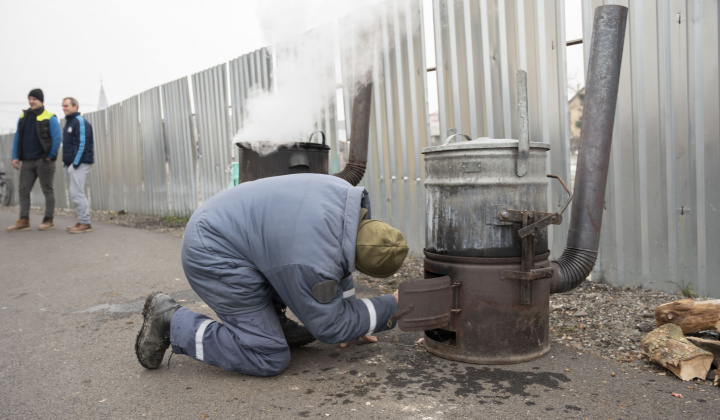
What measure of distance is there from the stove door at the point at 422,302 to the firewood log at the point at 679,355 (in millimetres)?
1129

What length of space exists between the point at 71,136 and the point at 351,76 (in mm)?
4644

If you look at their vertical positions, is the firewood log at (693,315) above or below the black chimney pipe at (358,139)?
below

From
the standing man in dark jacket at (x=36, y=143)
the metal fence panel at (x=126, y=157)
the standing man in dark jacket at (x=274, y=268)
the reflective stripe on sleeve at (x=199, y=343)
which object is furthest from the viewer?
the metal fence panel at (x=126, y=157)

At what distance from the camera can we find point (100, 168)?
13.2m

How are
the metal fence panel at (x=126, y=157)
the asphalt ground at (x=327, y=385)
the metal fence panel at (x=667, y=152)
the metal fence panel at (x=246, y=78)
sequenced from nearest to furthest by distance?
the asphalt ground at (x=327, y=385) → the metal fence panel at (x=667, y=152) → the metal fence panel at (x=246, y=78) → the metal fence panel at (x=126, y=157)

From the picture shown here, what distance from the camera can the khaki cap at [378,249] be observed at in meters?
2.77

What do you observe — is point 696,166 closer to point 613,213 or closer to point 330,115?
point 613,213

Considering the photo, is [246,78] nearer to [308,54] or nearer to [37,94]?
[308,54]

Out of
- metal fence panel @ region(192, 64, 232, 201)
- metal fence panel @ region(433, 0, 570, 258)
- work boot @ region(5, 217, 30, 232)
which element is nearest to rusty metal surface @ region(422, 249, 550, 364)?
metal fence panel @ region(433, 0, 570, 258)

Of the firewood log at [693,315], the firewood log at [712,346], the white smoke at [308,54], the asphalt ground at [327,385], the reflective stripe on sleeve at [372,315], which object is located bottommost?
the asphalt ground at [327,385]

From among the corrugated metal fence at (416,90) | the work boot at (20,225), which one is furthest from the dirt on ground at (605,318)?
the work boot at (20,225)

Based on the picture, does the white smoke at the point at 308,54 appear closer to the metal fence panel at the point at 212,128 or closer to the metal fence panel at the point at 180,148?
the metal fence panel at the point at 212,128

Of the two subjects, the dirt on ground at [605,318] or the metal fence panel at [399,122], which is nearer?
the dirt on ground at [605,318]

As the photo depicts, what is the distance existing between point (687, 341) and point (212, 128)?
800 cm
